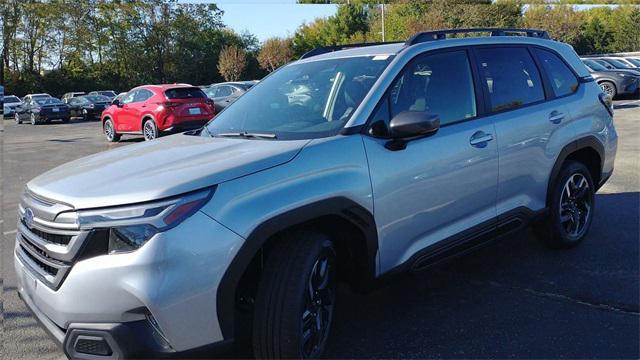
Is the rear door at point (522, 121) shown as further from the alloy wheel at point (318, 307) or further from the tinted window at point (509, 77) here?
the alloy wheel at point (318, 307)

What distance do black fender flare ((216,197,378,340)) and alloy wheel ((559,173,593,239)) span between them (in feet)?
8.03

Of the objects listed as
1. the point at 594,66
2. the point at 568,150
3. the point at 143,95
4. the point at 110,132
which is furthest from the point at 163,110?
the point at 594,66

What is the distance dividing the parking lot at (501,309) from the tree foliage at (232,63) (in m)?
49.5

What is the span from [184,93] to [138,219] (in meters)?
14.1

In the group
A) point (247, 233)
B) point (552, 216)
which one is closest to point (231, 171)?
point (247, 233)

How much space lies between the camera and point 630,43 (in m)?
47.6

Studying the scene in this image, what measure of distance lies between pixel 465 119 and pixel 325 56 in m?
1.14

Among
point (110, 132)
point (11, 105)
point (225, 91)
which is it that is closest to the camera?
point (110, 132)

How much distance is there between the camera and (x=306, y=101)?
3744 millimetres

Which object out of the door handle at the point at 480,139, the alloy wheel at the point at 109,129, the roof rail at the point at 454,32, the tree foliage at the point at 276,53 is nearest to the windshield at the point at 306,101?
the roof rail at the point at 454,32

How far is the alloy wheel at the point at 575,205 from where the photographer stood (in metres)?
4.93

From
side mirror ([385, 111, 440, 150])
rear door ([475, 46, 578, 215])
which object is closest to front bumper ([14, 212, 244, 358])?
side mirror ([385, 111, 440, 150])

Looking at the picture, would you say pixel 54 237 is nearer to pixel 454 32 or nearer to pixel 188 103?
pixel 454 32

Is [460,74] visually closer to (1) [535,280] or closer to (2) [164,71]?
Result: (1) [535,280]
